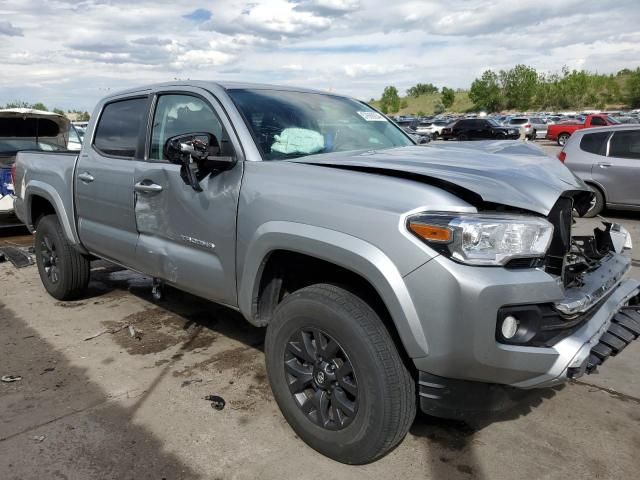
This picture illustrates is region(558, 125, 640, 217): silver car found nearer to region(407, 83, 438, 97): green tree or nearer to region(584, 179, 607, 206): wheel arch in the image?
region(584, 179, 607, 206): wheel arch

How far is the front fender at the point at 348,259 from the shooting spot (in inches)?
91.6

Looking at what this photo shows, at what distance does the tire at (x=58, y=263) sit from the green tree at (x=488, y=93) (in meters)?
102


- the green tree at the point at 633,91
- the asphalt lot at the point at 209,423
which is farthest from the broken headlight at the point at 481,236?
the green tree at the point at 633,91

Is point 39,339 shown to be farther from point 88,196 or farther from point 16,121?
point 16,121

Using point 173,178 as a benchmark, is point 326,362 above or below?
below

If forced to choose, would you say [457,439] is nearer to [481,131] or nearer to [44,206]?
[44,206]

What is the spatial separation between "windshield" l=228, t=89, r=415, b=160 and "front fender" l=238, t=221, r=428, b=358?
0.57 meters

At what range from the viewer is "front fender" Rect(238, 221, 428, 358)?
7.63ft

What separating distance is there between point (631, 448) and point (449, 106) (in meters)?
116

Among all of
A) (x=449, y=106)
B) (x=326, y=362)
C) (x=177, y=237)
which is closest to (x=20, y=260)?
(x=177, y=237)

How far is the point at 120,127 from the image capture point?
4.39m

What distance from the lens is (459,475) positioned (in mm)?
2721

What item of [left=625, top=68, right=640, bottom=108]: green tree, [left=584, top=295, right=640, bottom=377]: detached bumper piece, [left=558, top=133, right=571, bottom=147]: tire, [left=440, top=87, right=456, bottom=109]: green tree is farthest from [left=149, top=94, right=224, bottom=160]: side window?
[left=440, top=87, right=456, bottom=109]: green tree

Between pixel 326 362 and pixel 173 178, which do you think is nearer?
pixel 326 362
